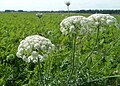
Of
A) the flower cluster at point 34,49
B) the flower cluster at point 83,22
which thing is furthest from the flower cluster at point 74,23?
the flower cluster at point 34,49

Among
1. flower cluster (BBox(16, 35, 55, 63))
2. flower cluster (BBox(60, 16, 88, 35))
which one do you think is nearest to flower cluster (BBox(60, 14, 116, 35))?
flower cluster (BBox(60, 16, 88, 35))

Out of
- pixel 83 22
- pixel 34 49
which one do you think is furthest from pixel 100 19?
pixel 34 49

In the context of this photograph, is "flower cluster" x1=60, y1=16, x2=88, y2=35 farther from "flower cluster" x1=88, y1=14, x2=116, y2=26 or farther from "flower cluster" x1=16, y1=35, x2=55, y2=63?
"flower cluster" x1=16, y1=35, x2=55, y2=63

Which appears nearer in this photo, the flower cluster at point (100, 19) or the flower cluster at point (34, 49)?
the flower cluster at point (34, 49)

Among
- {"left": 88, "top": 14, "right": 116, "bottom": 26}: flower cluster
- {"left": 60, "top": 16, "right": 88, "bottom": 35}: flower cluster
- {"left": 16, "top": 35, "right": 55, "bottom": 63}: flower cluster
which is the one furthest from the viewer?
{"left": 88, "top": 14, "right": 116, "bottom": 26}: flower cluster

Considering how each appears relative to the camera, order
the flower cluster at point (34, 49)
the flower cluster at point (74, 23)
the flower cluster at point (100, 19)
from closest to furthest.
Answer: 1. the flower cluster at point (34, 49)
2. the flower cluster at point (74, 23)
3. the flower cluster at point (100, 19)

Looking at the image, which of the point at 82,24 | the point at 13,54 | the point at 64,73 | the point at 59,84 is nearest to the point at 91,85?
the point at 64,73

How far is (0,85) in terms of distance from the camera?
13.7 ft

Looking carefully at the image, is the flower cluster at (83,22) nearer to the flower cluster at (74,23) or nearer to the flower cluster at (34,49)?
the flower cluster at (74,23)

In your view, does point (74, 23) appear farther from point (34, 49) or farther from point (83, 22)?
point (34, 49)

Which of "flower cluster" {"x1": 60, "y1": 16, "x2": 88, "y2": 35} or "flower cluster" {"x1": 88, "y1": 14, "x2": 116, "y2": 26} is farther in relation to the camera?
"flower cluster" {"x1": 88, "y1": 14, "x2": 116, "y2": 26}

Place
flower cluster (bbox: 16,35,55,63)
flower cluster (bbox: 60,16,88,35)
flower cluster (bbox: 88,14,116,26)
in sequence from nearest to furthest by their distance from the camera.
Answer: flower cluster (bbox: 16,35,55,63) → flower cluster (bbox: 60,16,88,35) → flower cluster (bbox: 88,14,116,26)

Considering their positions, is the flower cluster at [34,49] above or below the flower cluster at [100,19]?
below

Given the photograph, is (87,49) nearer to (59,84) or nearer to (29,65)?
(29,65)
